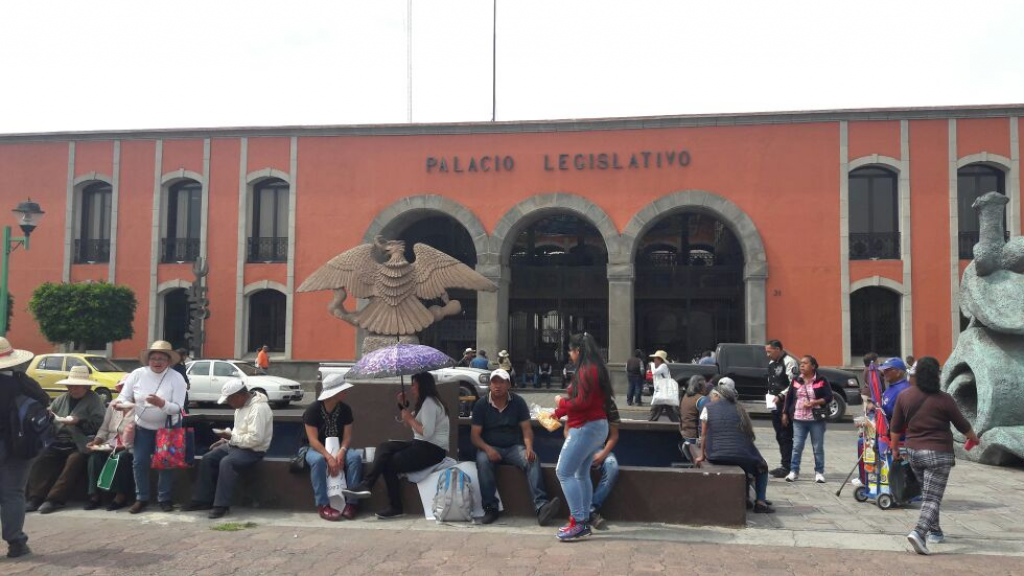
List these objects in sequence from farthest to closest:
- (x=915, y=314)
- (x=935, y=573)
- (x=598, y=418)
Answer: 1. (x=915, y=314)
2. (x=598, y=418)
3. (x=935, y=573)

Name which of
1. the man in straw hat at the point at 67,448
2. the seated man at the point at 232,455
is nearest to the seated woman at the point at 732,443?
the seated man at the point at 232,455

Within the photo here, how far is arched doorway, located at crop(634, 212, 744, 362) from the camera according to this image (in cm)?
2383

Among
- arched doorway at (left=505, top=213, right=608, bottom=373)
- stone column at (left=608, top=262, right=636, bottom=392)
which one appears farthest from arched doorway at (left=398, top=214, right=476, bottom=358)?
stone column at (left=608, top=262, right=636, bottom=392)

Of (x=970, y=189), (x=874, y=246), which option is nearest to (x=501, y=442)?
(x=874, y=246)

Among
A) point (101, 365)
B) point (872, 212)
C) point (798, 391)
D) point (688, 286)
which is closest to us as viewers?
point (798, 391)

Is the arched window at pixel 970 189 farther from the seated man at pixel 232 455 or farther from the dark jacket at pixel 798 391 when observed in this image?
the seated man at pixel 232 455

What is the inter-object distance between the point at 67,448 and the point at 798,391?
7.77 meters

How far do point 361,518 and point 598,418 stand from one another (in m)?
2.44

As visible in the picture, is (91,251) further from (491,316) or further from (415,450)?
(415,450)

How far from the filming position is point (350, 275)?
10070 mm

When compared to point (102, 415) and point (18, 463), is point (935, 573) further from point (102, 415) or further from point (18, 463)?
point (102, 415)

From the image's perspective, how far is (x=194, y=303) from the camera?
19359mm

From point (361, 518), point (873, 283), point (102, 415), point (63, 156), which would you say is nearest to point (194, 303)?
point (63, 156)

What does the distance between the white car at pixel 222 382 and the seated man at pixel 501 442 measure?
12.3 m
